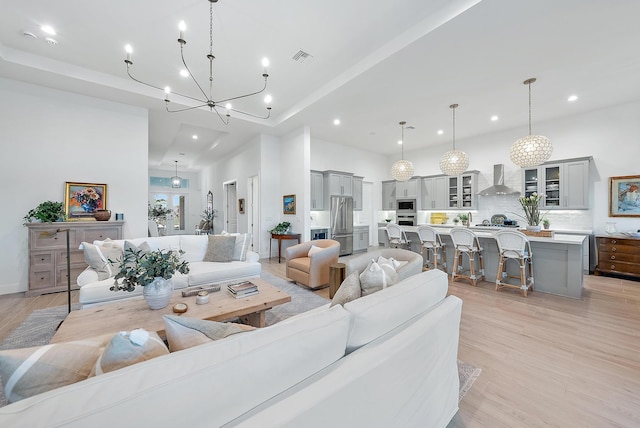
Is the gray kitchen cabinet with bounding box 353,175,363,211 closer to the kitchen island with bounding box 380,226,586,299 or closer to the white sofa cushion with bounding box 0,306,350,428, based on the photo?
the kitchen island with bounding box 380,226,586,299

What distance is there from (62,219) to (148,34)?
3198 mm

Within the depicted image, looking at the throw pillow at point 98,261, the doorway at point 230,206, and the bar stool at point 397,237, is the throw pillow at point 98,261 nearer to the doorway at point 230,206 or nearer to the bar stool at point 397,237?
the bar stool at point 397,237

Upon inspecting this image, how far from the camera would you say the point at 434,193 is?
286 inches

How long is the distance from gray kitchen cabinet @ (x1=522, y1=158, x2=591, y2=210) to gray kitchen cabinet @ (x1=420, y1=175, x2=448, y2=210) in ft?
5.89

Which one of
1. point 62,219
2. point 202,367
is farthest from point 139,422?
point 62,219

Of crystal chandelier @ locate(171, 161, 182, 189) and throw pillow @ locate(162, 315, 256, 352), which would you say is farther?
crystal chandelier @ locate(171, 161, 182, 189)

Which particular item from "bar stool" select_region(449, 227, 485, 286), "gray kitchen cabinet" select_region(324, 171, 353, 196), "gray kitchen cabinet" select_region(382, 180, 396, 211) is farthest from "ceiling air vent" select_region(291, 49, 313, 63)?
"gray kitchen cabinet" select_region(382, 180, 396, 211)

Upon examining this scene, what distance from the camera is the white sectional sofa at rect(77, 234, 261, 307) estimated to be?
2654 millimetres

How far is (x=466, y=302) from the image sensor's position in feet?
11.4

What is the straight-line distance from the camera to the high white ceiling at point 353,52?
2.67 metres

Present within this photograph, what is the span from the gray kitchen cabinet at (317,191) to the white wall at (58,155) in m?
3.72

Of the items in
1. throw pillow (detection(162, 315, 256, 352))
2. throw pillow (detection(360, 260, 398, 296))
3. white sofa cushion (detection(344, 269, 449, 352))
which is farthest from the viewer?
throw pillow (detection(360, 260, 398, 296))

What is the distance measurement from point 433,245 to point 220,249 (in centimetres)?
378

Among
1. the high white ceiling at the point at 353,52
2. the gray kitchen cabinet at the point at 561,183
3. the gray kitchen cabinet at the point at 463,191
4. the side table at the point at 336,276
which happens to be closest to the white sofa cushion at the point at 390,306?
the side table at the point at 336,276
